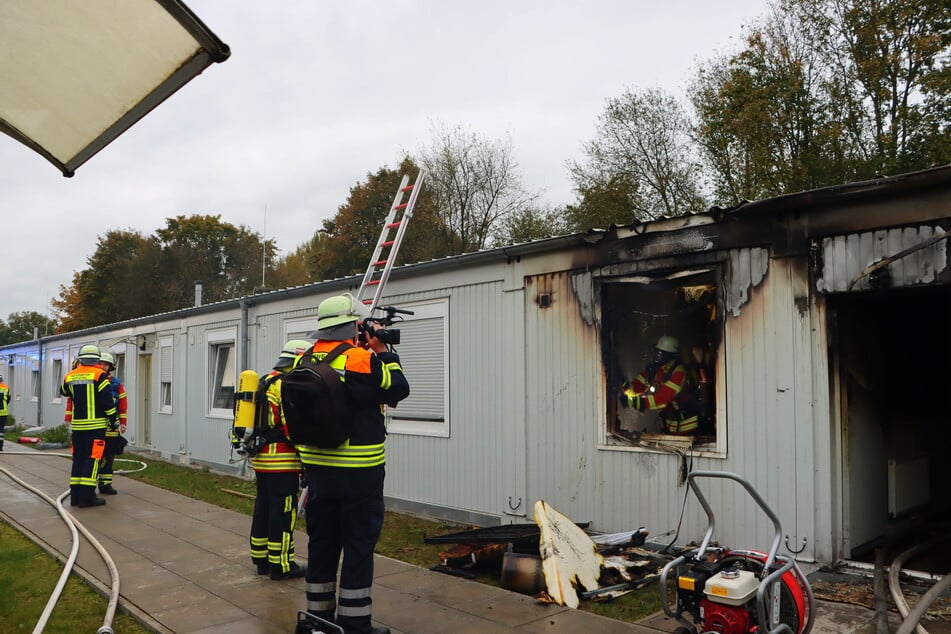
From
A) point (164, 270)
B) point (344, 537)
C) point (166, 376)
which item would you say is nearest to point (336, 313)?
point (344, 537)

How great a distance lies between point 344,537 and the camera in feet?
14.9

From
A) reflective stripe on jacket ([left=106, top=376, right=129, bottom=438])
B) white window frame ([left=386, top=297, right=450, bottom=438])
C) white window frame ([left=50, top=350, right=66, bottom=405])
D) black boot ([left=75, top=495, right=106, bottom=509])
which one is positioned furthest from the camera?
white window frame ([left=50, top=350, right=66, bottom=405])

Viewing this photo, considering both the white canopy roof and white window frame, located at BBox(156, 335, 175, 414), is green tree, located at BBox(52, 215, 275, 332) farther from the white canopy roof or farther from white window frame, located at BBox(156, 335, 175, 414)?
the white canopy roof

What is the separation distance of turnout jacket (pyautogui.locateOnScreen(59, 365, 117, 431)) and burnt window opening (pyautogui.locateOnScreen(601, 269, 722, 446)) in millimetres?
6766

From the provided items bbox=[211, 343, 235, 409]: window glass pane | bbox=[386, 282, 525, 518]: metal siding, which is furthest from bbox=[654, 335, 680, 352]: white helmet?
bbox=[211, 343, 235, 409]: window glass pane

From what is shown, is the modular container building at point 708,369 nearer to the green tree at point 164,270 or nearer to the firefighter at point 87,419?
the firefighter at point 87,419

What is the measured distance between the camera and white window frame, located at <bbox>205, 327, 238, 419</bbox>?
1356 cm

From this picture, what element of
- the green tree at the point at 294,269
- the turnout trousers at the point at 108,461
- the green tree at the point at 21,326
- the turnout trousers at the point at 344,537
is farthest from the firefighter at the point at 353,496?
the green tree at the point at 21,326

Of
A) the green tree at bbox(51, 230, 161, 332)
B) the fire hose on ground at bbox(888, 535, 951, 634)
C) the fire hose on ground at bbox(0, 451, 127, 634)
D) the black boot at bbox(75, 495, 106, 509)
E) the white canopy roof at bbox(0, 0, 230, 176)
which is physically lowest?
the black boot at bbox(75, 495, 106, 509)

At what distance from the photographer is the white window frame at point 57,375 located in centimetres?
2352

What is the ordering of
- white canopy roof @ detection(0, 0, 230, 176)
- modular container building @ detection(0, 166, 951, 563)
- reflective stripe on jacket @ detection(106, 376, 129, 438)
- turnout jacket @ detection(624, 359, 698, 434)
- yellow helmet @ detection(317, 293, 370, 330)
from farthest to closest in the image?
reflective stripe on jacket @ detection(106, 376, 129, 438) → turnout jacket @ detection(624, 359, 698, 434) → modular container building @ detection(0, 166, 951, 563) → yellow helmet @ detection(317, 293, 370, 330) → white canopy roof @ detection(0, 0, 230, 176)

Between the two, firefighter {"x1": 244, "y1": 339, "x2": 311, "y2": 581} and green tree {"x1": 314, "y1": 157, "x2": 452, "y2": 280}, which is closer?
firefighter {"x1": 244, "y1": 339, "x2": 311, "y2": 581}

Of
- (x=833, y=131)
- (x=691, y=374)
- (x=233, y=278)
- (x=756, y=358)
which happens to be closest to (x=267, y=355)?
(x=691, y=374)

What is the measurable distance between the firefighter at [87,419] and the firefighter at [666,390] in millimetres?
6856
